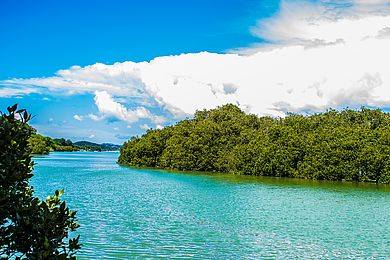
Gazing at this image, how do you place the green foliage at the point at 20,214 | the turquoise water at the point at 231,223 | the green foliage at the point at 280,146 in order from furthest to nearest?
the green foliage at the point at 280,146
the turquoise water at the point at 231,223
the green foliage at the point at 20,214

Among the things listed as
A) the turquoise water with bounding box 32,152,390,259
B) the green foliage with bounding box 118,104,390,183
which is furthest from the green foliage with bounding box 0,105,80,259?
the green foliage with bounding box 118,104,390,183

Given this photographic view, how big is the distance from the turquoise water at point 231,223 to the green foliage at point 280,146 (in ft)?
39.4

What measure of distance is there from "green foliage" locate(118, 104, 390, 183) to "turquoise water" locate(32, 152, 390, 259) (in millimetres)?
12020

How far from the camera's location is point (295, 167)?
52156 mm

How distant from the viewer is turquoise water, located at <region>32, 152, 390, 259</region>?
16422mm

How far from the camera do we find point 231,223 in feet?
70.4

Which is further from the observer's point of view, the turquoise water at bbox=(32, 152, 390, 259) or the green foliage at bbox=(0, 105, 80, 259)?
the turquoise water at bbox=(32, 152, 390, 259)

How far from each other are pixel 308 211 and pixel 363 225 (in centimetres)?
415

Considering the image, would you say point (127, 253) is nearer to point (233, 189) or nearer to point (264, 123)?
point (233, 189)

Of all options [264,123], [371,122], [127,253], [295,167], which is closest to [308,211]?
[127,253]

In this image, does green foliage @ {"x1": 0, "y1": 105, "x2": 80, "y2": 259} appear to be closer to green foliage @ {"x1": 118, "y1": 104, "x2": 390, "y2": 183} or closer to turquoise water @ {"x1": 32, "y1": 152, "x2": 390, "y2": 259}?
turquoise water @ {"x1": 32, "y1": 152, "x2": 390, "y2": 259}

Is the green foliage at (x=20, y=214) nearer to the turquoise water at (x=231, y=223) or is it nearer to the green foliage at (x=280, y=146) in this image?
the turquoise water at (x=231, y=223)

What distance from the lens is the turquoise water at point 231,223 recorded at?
16.4m

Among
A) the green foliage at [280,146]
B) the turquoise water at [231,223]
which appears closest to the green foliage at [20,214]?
the turquoise water at [231,223]
